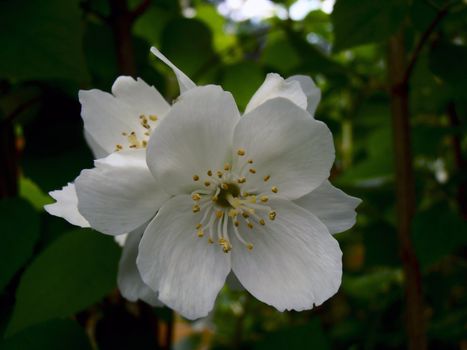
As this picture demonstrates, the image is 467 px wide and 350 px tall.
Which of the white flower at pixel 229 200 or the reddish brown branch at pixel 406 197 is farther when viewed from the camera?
the reddish brown branch at pixel 406 197

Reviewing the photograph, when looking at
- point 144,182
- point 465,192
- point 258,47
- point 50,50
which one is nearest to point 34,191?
point 50,50


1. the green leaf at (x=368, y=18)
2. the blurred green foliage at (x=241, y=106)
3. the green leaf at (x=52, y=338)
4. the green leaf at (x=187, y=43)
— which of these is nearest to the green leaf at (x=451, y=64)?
the blurred green foliage at (x=241, y=106)

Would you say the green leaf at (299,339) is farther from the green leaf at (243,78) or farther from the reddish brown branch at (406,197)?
the green leaf at (243,78)

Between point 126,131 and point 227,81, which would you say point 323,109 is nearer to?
point 227,81

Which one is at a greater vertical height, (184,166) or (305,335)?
(184,166)

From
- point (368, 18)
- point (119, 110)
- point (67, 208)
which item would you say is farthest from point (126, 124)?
point (368, 18)

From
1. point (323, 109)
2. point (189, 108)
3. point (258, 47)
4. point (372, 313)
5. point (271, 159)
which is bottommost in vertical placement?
point (372, 313)
